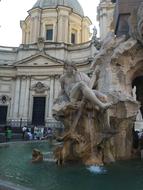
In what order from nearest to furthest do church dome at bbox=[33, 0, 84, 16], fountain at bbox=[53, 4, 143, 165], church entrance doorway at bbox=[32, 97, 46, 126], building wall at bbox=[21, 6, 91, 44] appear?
fountain at bbox=[53, 4, 143, 165] < church entrance doorway at bbox=[32, 97, 46, 126] < building wall at bbox=[21, 6, 91, 44] < church dome at bbox=[33, 0, 84, 16]

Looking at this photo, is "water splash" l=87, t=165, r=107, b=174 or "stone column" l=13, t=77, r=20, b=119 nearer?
"water splash" l=87, t=165, r=107, b=174

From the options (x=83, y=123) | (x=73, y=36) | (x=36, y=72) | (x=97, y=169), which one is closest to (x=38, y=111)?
(x=36, y=72)

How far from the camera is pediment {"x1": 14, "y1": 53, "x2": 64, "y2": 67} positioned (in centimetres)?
3944

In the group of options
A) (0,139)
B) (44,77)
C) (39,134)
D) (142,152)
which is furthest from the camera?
(44,77)

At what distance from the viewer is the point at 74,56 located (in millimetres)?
39844

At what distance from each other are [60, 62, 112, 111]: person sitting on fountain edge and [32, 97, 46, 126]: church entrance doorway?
97.4 feet

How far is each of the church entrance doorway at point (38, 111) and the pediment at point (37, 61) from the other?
4395mm

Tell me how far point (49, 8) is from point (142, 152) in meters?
39.9

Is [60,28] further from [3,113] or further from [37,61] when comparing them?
[3,113]

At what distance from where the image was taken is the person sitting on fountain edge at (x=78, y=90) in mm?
6840

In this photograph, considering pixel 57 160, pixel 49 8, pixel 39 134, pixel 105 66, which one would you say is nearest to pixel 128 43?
pixel 105 66

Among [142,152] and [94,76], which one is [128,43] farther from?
[142,152]

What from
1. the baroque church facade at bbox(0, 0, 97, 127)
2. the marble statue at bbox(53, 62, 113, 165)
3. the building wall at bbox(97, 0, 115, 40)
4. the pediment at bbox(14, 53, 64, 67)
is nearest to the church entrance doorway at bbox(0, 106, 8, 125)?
the baroque church facade at bbox(0, 0, 97, 127)

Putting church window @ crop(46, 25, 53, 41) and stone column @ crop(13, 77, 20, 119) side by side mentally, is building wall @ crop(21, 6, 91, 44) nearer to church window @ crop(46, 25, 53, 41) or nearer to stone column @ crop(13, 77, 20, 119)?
church window @ crop(46, 25, 53, 41)
